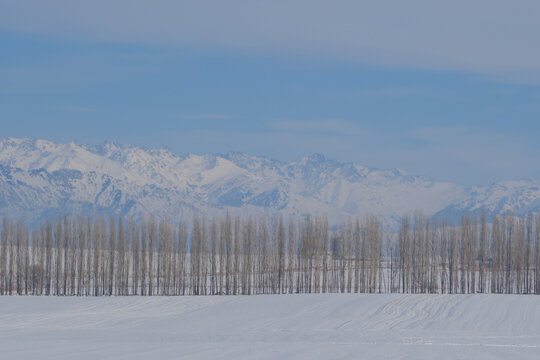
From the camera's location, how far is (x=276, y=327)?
2825 centimetres

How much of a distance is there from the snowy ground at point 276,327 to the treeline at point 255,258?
7674 mm

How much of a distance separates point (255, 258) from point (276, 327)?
926 inches

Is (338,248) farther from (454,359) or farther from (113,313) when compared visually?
(454,359)

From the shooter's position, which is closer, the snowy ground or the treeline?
the snowy ground

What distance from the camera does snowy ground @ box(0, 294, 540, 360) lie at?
1997 cm

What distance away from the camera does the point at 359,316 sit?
31.8m

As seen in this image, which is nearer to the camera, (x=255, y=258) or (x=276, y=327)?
(x=276, y=327)

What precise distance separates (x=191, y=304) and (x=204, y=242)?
43.5 feet

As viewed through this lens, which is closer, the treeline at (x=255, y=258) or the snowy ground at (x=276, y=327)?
the snowy ground at (x=276, y=327)

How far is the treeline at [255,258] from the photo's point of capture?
1999 inches

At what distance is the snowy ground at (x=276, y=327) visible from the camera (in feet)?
65.5

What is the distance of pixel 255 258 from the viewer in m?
51.7

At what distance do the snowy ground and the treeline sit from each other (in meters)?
7.67

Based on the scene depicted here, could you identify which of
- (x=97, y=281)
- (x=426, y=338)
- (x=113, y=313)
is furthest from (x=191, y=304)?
(x=426, y=338)
